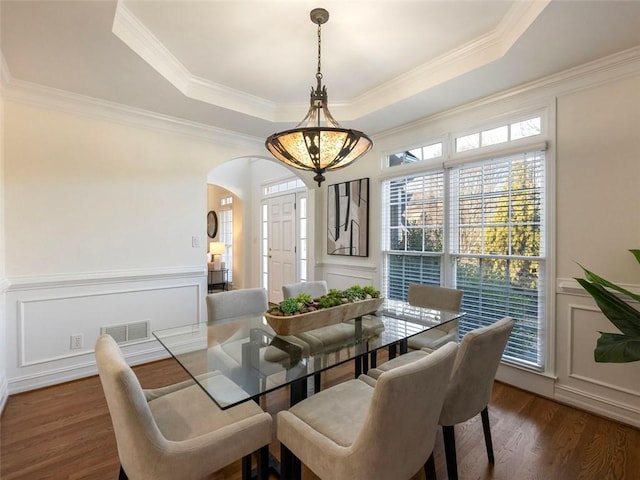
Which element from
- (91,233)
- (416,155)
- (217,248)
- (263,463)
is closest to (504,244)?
(416,155)

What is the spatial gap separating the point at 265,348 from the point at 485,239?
2238 mm

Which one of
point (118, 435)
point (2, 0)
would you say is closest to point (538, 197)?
point (118, 435)

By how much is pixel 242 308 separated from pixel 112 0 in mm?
2116

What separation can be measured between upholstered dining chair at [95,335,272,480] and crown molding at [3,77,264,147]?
8.28ft

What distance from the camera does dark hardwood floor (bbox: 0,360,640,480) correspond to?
175cm

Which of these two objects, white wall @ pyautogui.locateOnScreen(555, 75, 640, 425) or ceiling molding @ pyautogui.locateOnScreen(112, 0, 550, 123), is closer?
ceiling molding @ pyautogui.locateOnScreen(112, 0, 550, 123)

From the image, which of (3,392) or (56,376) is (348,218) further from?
(3,392)

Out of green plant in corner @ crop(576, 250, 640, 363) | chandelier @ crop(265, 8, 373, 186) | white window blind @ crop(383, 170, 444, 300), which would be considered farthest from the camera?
white window blind @ crop(383, 170, 444, 300)

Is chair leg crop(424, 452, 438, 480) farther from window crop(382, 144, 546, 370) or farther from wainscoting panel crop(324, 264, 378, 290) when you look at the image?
wainscoting panel crop(324, 264, 378, 290)

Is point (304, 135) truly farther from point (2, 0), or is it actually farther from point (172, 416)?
point (2, 0)

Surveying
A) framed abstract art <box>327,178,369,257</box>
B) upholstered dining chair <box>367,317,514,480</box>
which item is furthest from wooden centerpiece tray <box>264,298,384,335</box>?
framed abstract art <box>327,178,369,257</box>

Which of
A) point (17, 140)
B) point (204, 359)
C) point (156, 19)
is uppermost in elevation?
point (156, 19)

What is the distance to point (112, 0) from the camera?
168 cm

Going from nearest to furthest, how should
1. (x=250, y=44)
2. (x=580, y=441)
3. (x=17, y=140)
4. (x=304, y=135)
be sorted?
(x=304, y=135)
(x=580, y=441)
(x=250, y=44)
(x=17, y=140)
